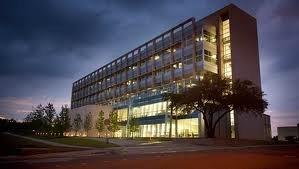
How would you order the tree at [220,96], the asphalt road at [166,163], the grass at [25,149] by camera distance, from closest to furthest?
the asphalt road at [166,163]
the grass at [25,149]
the tree at [220,96]

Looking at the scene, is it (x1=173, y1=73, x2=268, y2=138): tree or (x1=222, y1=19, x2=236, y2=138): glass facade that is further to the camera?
(x1=222, y1=19, x2=236, y2=138): glass facade

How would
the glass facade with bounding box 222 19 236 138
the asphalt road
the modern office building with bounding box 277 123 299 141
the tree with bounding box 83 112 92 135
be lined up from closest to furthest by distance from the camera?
the asphalt road < the modern office building with bounding box 277 123 299 141 < the glass facade with bounding box 222 19 236 138 < the tree with bounding box 83 112 92 135

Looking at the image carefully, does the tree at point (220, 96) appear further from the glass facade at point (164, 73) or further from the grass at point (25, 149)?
the grass at point (25, 149)

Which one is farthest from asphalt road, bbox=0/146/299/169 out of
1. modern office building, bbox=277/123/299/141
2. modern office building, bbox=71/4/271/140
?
modern office building, bbox=277/123/299/141

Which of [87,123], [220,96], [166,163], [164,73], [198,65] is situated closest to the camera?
[166,163]

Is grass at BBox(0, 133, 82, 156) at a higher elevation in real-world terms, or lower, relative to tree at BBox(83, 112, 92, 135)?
lower

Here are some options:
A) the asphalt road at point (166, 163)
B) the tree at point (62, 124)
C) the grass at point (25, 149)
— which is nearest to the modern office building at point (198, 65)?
the tree at point (62, 124)

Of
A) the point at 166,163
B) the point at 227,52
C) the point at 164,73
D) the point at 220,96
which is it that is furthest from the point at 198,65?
the point at 166,163

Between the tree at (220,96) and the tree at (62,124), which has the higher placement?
the tree at (220,96)

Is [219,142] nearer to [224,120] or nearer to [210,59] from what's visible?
[224,120]

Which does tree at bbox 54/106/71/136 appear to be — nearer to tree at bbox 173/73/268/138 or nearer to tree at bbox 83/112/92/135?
tree at bbox 83/112/92/135

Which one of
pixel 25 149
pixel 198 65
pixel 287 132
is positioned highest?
pixel 198 65

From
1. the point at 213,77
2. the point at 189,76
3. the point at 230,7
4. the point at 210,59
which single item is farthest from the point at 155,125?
the point at 230,7

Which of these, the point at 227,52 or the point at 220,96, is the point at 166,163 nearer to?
the point at 220,96
